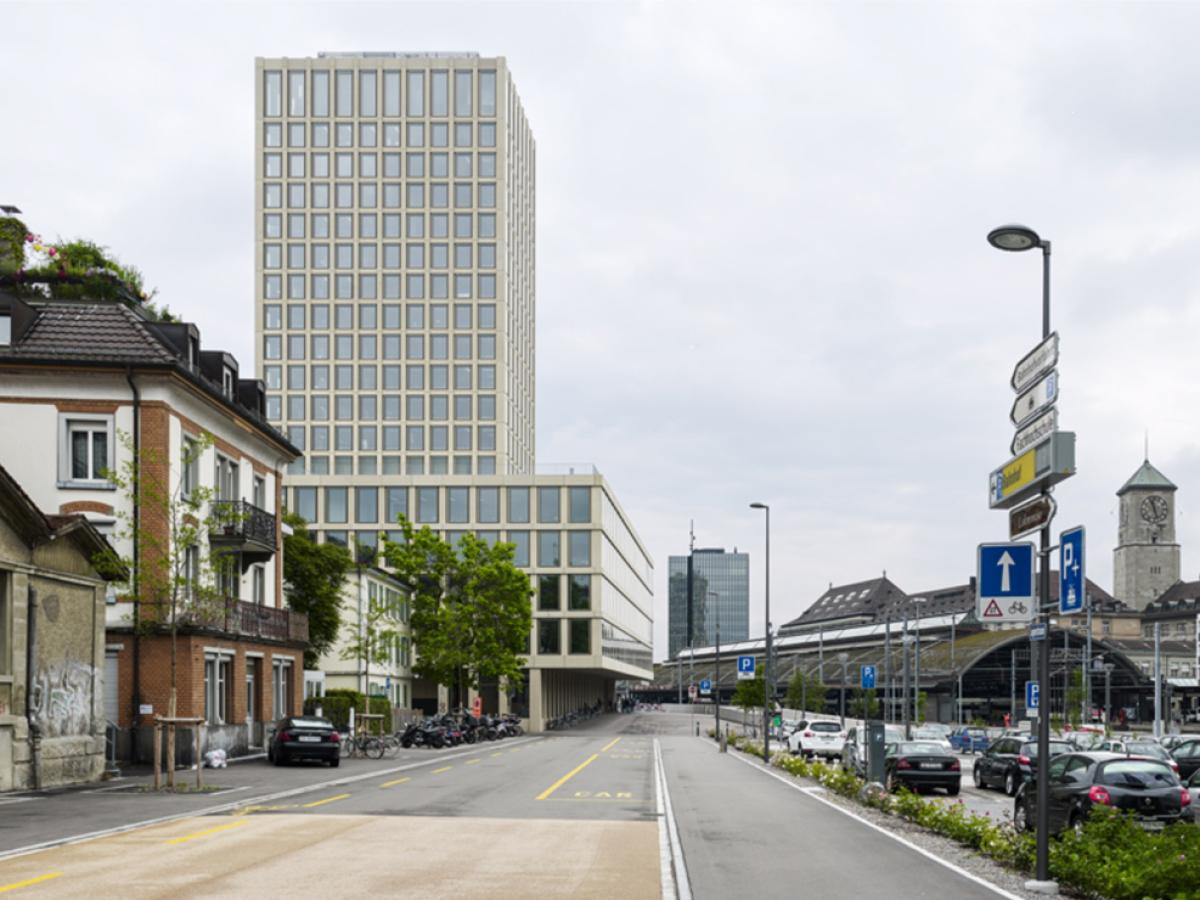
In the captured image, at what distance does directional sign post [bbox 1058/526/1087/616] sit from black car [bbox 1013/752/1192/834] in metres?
6.78

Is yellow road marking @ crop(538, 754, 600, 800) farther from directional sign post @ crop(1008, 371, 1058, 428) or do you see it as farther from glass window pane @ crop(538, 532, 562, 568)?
glass window pane @ crop(538, 532, 562, 568)

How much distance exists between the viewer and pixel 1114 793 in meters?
19.2

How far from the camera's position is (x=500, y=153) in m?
114

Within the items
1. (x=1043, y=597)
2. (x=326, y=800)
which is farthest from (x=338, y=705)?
(x=1043, y=597)

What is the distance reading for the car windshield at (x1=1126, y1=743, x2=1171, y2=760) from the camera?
32438 mm

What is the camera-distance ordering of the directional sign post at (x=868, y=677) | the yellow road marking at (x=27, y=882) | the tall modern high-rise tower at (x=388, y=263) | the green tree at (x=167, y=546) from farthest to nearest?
the tall modern high-rise tower at (x=388, y=263) < the directional sign post at (x=868, y=677) < the green tree at (x=167, y=546) < the yellow road marking at (x=27, y=882)

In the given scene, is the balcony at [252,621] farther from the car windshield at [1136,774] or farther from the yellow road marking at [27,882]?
the car windshield at [1136,774]

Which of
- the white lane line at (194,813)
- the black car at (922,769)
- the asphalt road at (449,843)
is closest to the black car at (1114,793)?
the asphalt road at (449,843)

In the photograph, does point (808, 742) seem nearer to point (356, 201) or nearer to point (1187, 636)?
point (356, 201)

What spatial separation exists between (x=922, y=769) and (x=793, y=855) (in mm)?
14917

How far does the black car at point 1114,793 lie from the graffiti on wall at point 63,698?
1978cm

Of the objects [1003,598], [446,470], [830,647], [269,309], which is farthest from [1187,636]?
[1003,598]

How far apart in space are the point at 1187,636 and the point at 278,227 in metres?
134

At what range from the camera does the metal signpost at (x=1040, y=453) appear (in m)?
13.7
